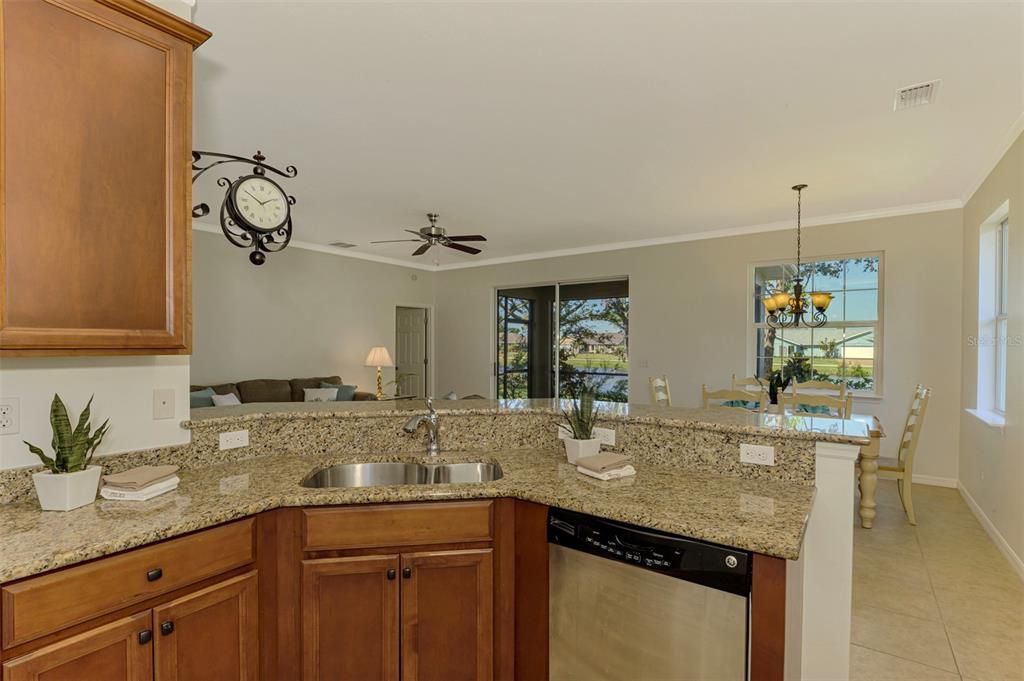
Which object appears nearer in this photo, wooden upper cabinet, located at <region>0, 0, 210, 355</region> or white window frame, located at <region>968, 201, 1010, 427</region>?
wooden upper cabinet, located at <region>0, 0, 210, 355</region>

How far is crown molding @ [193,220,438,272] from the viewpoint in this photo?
5.48 m

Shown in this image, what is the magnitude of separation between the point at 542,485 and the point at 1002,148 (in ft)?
12.7

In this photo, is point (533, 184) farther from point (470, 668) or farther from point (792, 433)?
point (470, 668)

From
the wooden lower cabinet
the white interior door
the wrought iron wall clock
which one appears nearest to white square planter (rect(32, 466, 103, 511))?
the wooden lower cabinet

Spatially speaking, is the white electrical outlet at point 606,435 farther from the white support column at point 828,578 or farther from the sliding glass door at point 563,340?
the sliding glass door at point 563,340

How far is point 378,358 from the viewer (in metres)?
6.79

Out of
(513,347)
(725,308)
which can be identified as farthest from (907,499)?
(513,347)

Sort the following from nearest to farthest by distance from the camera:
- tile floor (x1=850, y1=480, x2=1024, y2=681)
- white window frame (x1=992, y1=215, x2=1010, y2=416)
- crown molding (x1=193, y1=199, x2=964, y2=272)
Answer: tile floor (x1=850, y1=480, x2=1024, y2=681), white window frame (x1=992, y1=215, x2=1010, y2=416), crown molding (x1=193, y1=199, x2=964, y2=272)

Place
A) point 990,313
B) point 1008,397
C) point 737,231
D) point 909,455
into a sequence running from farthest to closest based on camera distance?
1. point 737,231
2. point 990,313
3. point 909,455
4. point 1008,397

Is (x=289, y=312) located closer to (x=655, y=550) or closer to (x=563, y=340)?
(x=563, y=340)

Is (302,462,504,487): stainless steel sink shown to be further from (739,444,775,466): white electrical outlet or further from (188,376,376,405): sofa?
(188,376,376,405): sofa

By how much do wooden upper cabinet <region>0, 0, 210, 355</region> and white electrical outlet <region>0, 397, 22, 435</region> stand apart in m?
0.33

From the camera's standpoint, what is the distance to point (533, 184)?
13.6 ft

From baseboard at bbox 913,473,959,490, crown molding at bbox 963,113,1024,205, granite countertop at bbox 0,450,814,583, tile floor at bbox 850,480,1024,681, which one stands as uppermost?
crown molding at bbox 963,113,1024,205
